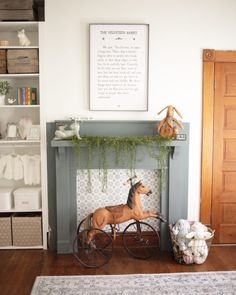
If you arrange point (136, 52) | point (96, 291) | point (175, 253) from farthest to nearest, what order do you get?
point (136, 52) → point (175, 253) → point (96, 291)

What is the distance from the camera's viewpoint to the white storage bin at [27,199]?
129 inches

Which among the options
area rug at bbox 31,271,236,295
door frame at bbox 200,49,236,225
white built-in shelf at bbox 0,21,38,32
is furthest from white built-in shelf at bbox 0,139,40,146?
door frame at bbox 200,49,236,225

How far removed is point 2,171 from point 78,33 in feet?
5.16

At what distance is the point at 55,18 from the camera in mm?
3207

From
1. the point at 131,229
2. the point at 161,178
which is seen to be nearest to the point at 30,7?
the point at 161,178

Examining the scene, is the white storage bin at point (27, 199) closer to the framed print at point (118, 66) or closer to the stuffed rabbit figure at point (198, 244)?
the framed print at point (118, 66)

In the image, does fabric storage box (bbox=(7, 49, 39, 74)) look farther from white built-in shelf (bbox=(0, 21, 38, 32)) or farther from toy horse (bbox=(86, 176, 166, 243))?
toy horse (bbox=(86, 176, 166, 243))

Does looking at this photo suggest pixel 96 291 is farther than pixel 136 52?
No

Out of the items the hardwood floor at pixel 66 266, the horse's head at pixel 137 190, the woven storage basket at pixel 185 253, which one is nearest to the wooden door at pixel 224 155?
the hardwood floor at pixel 66 266

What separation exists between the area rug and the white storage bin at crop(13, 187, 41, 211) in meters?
0.77

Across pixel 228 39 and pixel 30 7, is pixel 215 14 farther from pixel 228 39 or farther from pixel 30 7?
pixel 30 7

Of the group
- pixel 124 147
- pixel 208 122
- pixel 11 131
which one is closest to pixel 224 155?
pixel 208 122

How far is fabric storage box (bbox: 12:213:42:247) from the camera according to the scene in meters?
3.27

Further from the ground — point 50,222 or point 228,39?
point 228,39
